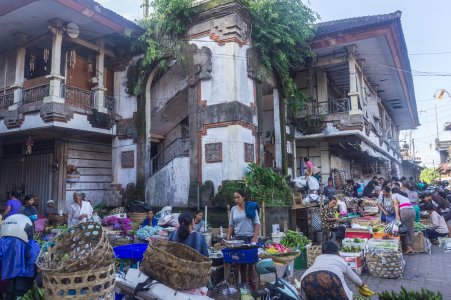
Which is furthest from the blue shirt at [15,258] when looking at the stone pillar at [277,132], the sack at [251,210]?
the stone pillar at [277,132]

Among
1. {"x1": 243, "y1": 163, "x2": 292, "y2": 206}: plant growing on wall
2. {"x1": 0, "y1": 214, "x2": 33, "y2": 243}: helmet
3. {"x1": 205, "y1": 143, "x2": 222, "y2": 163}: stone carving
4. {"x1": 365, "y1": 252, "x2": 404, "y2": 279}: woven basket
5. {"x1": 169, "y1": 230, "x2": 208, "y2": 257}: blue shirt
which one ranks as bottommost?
{"x1": 365, "y1": 252, "x2": 404, "y2": 279}: woven basket

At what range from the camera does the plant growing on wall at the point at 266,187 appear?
413 inches

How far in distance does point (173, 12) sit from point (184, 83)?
2.51 m

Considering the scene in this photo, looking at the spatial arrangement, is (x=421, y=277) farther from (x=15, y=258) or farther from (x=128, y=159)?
(x=128, y=159)

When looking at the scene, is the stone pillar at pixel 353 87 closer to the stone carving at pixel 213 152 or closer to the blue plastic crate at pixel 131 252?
the stone carving at pixel 213 152

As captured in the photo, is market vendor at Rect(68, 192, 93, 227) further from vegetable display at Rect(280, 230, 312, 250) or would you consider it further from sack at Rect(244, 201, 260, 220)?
vegetable display at Rect(280, 230, 312, 250)

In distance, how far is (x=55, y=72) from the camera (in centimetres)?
1156

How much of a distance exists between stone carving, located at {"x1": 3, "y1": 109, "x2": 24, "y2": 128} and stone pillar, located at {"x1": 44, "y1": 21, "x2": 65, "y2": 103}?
4.94ft

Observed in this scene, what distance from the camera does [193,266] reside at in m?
4.10

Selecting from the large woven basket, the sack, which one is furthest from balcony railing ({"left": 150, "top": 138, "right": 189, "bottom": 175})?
the large woven basket

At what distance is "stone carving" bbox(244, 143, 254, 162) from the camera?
1154 centimetres

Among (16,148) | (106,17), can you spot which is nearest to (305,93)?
(106,17)

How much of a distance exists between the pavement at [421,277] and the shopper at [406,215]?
470mm

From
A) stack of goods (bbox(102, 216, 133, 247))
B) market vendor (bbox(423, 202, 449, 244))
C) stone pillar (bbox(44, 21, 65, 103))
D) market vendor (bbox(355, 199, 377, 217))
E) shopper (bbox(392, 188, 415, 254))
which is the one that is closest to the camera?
stack of goods (bbox(102, 216, 133, 247))
